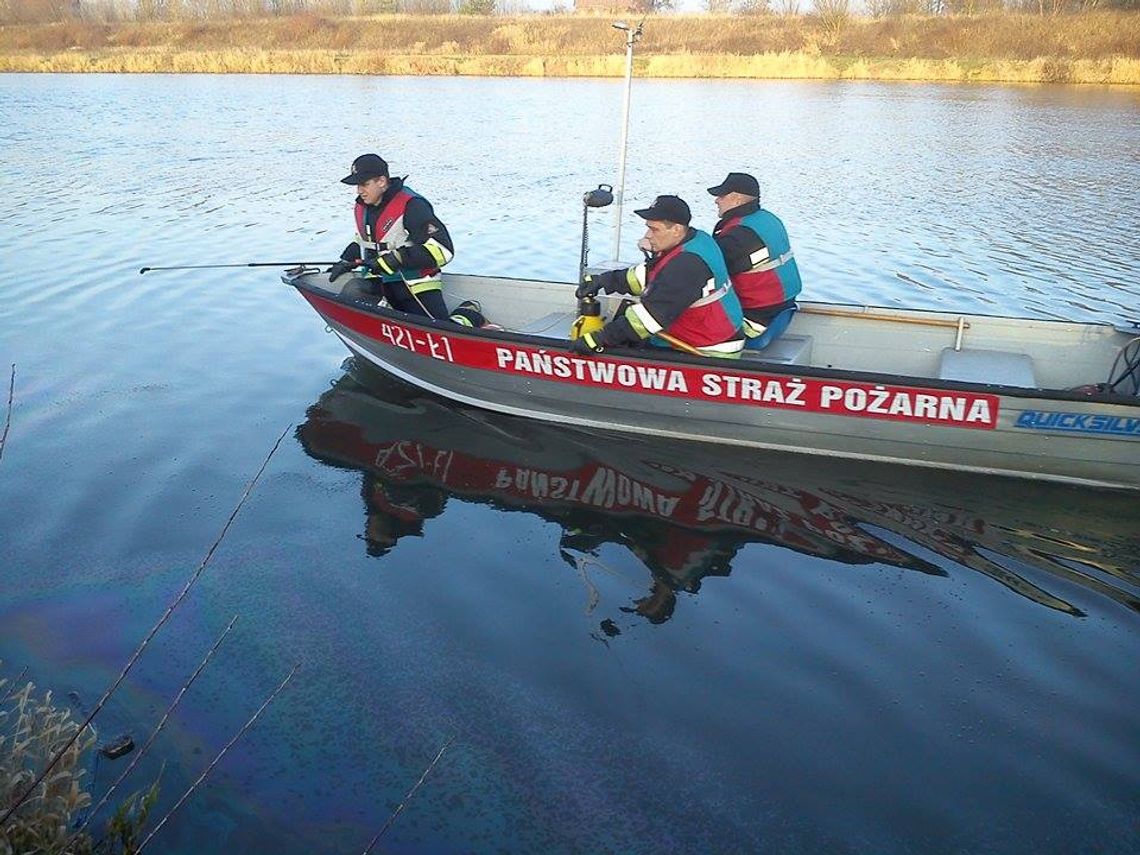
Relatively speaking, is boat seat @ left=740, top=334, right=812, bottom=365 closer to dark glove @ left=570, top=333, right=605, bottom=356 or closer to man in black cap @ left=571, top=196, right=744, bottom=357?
man in black cap @ left=571, top=196, right=744, bottom=357

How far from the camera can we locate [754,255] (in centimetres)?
639

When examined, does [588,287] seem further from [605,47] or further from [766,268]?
[605,47]

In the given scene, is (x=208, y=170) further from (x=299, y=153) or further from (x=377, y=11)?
(x=377, y=11)

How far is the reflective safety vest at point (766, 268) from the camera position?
251 inches

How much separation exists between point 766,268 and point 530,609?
119 inches

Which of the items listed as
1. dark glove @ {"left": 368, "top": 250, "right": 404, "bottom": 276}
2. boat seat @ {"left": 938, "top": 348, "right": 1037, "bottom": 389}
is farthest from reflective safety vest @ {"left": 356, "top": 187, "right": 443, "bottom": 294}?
boat seat @ {"left": 938, "top": 348, "right": 1037, "bottom": 389}

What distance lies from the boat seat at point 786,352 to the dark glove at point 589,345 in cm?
104

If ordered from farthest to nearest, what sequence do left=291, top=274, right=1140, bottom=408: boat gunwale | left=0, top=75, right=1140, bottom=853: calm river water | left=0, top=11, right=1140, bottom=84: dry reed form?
left=0, top=11, right=1140, bottom=84: dry reed
left=291, top=274, right=1140, bottom=408: boat gunwale
left=0, top=75, right=1140, bottom=853: calm river water

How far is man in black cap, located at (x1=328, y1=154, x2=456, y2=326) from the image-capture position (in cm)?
738

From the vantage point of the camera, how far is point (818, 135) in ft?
70.1

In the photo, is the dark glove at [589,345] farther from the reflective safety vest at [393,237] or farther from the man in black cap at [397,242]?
the reflective safety vest at [393,237]

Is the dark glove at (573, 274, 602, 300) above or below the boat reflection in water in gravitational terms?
above

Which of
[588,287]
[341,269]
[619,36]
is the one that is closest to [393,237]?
[341,269]

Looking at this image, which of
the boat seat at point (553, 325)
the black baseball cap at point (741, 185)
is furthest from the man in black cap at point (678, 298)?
the boat seat at point (553, 325)
